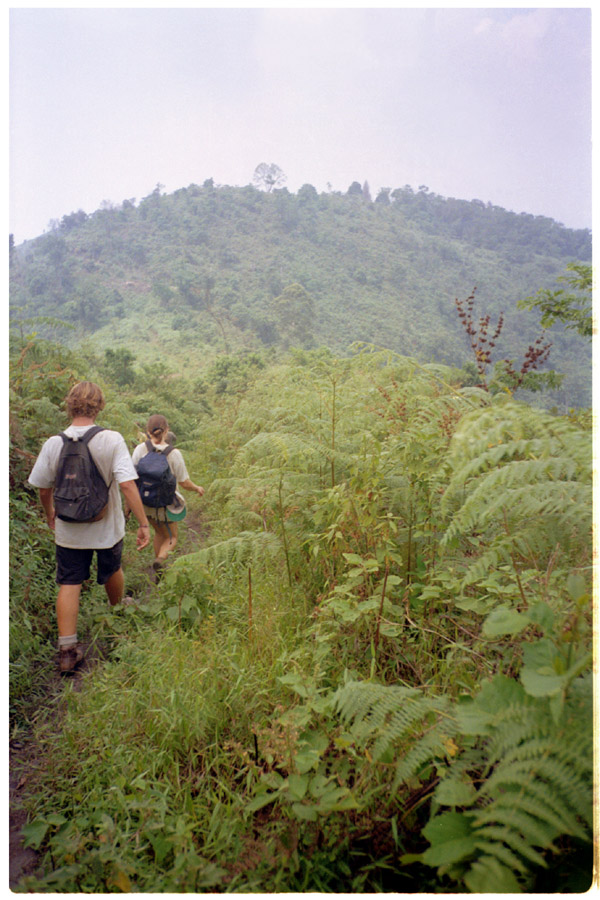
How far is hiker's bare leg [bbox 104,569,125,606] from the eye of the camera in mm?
3205

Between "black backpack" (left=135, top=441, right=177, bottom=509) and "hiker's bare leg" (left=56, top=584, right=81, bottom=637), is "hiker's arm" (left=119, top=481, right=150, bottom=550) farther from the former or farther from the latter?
"black backpack" (left=135, top=441, right=177, bottom=509)

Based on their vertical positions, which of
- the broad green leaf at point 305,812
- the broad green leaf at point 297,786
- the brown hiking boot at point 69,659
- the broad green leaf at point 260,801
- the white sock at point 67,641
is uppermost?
the broad green leaf at point 297,786

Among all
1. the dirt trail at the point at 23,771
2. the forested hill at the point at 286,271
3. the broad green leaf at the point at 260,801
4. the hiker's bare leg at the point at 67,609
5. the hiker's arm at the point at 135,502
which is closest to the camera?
the broad green leaf at the point at 260,801

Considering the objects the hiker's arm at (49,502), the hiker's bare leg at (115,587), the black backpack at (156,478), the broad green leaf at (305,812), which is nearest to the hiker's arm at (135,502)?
the hiker's bare leg at (115,587)

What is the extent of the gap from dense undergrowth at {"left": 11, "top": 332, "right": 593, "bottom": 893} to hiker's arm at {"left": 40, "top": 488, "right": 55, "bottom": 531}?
0.63 m

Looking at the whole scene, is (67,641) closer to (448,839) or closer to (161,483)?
(161,483)

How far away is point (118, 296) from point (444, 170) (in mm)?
6243

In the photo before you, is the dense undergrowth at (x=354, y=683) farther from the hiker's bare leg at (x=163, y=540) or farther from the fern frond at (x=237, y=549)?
the hiker's bare leg at (x=163, y=540)

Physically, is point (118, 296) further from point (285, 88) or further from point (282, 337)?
point (285, 88)

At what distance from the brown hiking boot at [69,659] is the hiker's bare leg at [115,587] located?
1.60 ft

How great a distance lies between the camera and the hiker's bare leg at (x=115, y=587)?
3.21m

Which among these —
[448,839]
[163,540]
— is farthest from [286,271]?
[448,839]

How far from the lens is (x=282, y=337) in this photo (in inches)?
314

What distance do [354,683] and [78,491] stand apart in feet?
6.36
